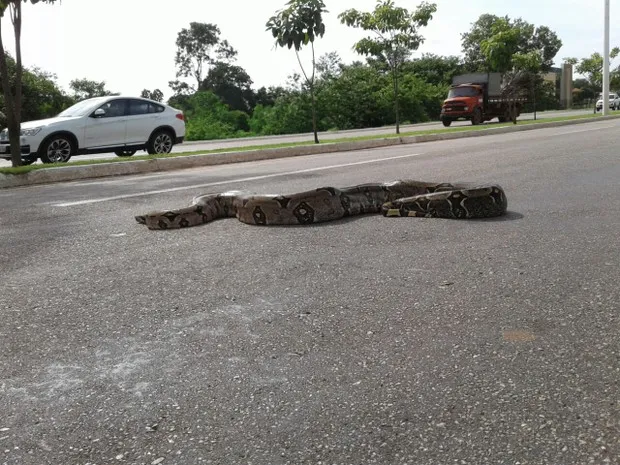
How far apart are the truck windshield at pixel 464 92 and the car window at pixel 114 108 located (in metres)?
22.1

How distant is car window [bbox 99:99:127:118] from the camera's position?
16.3 meters

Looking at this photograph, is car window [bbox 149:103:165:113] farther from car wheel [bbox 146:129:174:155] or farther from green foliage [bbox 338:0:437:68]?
green foliage [bbox 338:0:437:68]

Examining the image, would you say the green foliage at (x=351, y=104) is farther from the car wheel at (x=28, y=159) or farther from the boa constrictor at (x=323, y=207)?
the boa constrictor at (x=323, y=207)

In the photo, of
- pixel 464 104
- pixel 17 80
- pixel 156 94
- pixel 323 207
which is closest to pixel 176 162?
pixel 17 80

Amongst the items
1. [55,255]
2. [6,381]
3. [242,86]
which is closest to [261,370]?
[6,381]

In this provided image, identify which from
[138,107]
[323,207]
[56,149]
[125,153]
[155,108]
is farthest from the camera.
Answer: [125,153]

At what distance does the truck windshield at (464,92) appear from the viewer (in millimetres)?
34344

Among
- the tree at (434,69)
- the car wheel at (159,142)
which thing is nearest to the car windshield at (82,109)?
the car wheel at (159,142)

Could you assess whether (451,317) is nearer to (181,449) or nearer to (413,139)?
(181,449)

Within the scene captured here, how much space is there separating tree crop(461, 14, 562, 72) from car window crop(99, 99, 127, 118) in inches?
1396

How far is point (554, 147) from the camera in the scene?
46.3 feet

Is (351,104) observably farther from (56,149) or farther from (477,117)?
(56,149)

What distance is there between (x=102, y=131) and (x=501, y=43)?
3637 centimetres

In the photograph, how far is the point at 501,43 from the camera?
4588 cm
